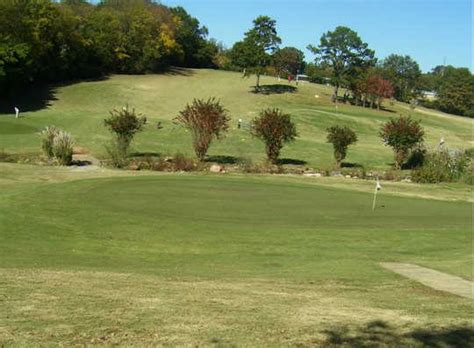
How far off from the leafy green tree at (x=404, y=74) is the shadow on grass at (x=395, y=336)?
436 feet

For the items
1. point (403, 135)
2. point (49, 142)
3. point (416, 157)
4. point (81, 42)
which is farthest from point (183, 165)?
point (81, 42)

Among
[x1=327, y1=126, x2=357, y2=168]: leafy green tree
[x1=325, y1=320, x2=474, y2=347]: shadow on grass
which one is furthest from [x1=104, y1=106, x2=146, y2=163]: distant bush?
[x1=325, y1=320, x2=474, y2=347]: shadow on grass

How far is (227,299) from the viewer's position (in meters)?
8.71

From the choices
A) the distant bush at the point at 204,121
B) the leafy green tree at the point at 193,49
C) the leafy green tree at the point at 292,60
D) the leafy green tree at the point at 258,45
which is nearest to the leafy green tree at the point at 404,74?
the leafy green tree at the point at 292,60

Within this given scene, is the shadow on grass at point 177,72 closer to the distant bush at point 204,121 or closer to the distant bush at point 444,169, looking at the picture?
the distant bush at point 204,121

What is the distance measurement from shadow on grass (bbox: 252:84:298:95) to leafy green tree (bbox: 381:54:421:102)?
173 ft

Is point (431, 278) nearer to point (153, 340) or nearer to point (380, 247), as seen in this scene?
point (380, 247)

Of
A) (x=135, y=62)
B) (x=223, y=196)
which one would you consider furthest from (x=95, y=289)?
(x=135, y=62)

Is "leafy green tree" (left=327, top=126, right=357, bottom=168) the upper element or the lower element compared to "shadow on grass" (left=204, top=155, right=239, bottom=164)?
upper

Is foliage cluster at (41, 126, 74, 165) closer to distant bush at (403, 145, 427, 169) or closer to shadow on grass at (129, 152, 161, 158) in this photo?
shadow on grass at (129, 152, 161, 158)

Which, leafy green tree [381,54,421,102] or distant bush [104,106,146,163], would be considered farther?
leafy green tree [381,54,421,102]

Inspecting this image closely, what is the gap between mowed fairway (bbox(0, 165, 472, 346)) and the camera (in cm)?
695

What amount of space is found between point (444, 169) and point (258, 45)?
48287 mm

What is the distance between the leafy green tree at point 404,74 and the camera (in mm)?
140750
